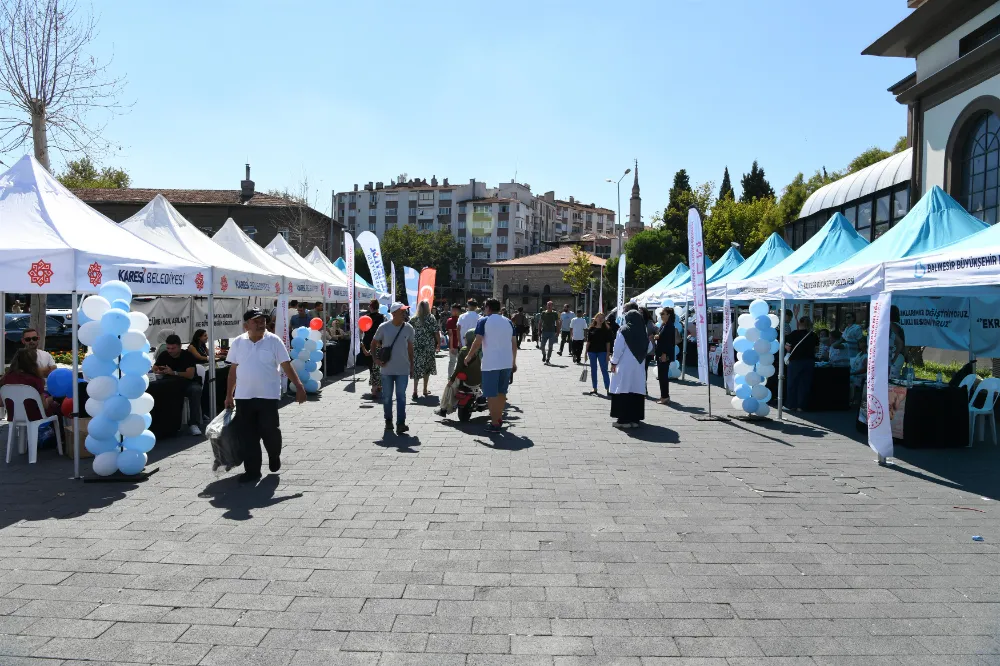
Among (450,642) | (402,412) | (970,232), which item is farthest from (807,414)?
(450,642)

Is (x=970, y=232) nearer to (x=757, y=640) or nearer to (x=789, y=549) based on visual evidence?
(x=789, y=549)

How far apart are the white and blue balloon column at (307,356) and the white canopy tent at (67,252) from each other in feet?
15.6

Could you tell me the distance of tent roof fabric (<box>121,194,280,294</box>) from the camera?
37.6 feet

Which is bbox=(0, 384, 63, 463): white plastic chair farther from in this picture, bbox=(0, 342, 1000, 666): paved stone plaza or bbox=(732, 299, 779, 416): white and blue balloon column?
bbox=(732, 299, 779, 416): white and blue balloon column

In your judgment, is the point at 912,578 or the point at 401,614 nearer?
the point at 401,614

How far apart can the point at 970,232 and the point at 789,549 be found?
19.8ft

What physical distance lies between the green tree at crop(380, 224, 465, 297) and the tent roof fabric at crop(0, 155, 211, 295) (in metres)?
76.5

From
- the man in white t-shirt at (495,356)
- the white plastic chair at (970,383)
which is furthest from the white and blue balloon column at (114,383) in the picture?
the white plastic chair at (970,383)

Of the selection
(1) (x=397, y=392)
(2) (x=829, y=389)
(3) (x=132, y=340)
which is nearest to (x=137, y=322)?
(3) (x=132, y=340)

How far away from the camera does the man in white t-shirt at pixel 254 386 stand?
22.6 ft

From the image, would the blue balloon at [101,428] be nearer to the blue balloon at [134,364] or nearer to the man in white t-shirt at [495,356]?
the blue balloon at [134,364]

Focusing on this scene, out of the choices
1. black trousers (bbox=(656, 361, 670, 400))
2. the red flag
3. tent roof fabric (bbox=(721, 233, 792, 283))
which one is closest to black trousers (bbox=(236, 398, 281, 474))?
black trousers (bbox=(656, 361, 670, 400))

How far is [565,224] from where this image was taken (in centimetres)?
11931

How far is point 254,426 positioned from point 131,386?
135cm
